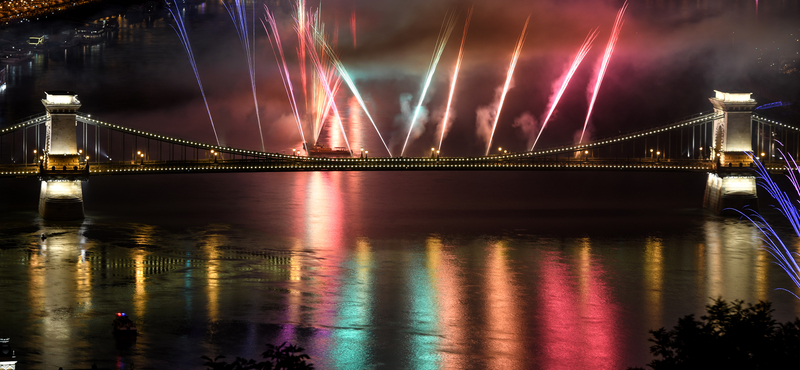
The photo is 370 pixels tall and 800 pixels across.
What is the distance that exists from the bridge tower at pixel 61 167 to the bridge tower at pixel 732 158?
162 feet

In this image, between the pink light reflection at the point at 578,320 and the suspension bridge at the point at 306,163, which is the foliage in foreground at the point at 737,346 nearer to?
the pink light reflection at the point at 578,320

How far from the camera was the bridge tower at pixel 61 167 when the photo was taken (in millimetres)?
63188

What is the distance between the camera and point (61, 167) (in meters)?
63.3

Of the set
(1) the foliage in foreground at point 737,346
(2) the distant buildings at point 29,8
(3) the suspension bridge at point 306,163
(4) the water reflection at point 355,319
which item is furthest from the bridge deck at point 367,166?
(2) the distant buildings at point 29,8

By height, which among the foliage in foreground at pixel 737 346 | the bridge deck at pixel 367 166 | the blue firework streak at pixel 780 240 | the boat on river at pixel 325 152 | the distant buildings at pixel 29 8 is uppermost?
the distant buildings at pixel 29 8

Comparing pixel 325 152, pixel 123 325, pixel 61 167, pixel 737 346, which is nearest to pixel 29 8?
pixel 325 152

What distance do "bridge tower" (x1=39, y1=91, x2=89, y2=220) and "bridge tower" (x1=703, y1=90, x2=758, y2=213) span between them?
49463 millimetres

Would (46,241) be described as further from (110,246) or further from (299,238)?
(299,238)

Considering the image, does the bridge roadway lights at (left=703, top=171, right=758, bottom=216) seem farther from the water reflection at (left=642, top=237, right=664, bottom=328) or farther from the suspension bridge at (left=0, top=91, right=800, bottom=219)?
the water reflection at (left=642, top=237, right=664, bottom=328)

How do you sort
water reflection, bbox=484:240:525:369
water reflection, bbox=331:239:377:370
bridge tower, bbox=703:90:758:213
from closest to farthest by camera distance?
water reflection, bbox=331:239:377:370 → water reflection, bbox=484:240:525:369 → bridge tower, bbox=703:90:758:213

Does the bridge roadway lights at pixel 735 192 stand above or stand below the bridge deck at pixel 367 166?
below

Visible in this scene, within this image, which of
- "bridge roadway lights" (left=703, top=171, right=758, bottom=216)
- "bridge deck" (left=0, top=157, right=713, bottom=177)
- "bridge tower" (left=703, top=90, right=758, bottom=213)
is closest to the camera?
"bridge deck" (left=0, top=157, right=713, bottom=177)

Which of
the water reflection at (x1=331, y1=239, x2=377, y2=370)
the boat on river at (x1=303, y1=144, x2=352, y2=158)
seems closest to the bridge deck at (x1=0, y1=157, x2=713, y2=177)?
the water reflection at (x1=331, y1=239, x2=377, y2=370)

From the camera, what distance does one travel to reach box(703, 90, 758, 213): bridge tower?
72.8 metres
